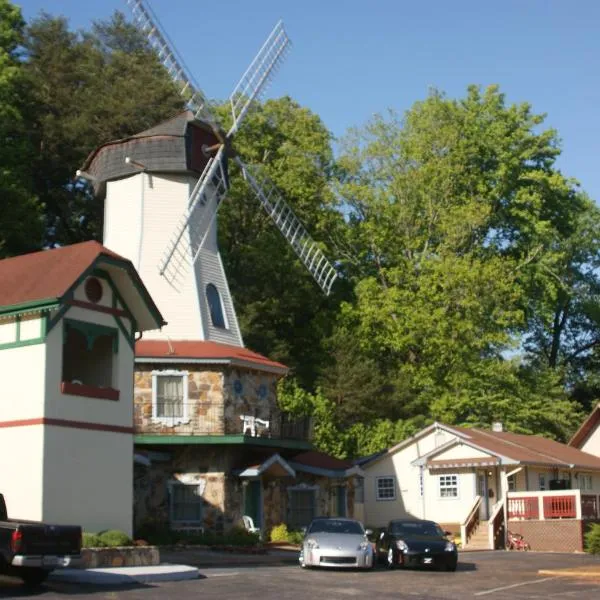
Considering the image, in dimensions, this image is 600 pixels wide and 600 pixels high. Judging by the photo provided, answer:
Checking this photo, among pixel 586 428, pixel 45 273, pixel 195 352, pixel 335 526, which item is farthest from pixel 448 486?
pixel 45 273

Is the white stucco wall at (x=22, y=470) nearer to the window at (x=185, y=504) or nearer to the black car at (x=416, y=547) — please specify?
the black car at (x=416, y=547)

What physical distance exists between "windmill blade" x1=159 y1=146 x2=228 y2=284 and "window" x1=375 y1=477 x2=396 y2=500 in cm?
1493

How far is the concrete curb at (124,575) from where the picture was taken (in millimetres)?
23453

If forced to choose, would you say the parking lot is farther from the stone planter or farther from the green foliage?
the green foliage

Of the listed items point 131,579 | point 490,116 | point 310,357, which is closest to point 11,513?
point 131,579

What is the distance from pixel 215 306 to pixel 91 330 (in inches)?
533

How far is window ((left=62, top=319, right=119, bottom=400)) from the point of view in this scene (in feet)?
91.8

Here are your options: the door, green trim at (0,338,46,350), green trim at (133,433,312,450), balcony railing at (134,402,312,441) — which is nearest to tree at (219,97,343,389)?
the door

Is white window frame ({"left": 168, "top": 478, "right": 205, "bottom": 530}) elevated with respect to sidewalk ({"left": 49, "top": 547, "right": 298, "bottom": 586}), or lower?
elevated

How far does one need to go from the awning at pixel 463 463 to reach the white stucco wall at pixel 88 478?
64.7ft

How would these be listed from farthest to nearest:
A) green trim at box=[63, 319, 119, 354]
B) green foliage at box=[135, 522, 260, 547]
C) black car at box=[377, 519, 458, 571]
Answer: green foliage at box=[135, 522, 260, 547] → black car at box=[377, 519, 458, 571] → green trim at box=[63, 319, 119, 354]

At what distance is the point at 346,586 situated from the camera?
23391 millimetres

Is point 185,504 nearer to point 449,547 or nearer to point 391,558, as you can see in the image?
point 391,558

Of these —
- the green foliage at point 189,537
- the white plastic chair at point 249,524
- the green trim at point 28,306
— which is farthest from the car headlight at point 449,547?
the green trim at point 28,306
